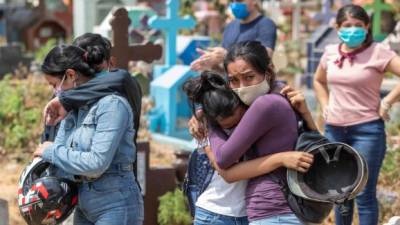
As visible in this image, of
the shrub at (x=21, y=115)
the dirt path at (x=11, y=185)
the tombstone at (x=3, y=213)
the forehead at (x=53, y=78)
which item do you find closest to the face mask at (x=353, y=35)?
the forehead at (x=53, y=78)

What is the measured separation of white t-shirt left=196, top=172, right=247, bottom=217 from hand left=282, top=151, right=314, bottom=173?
0.76 ft

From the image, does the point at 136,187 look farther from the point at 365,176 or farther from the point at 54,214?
the point at 365,176

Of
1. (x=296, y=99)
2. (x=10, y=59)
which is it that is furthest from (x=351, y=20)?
(x=10, y=59)

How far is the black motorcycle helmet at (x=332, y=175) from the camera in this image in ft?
8.14

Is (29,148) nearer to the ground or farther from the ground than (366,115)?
nearer to the ground

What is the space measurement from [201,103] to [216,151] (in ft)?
0.60

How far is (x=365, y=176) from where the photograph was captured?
248 cm

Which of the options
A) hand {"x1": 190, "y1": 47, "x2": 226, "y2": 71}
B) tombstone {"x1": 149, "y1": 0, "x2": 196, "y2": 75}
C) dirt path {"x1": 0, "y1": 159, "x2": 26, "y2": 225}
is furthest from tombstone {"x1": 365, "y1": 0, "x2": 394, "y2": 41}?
hand {"x1": 190, "y1": 47, "x2": 226, "y2": 71}

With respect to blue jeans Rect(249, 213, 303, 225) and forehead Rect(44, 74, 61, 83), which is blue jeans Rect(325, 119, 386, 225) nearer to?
blue jeans Rect(249, 213, 303, 225)

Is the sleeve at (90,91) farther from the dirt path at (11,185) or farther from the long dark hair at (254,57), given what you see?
the dirt path at (11,185)

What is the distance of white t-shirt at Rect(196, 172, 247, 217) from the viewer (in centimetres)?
265

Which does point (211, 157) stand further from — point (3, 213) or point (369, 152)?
point (369, 152)

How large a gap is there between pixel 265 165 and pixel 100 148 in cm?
61

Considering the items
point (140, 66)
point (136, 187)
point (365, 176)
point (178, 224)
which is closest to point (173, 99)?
point (140, 66)
